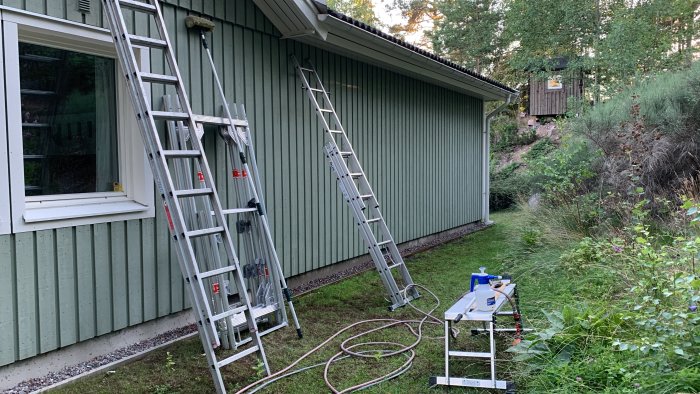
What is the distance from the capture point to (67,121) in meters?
3.93

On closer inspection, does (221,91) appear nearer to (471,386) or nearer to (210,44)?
(210,44)

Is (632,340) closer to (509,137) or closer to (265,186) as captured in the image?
(265,186)

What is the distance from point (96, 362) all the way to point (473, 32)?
971 inches

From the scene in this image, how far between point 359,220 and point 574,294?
224 cm

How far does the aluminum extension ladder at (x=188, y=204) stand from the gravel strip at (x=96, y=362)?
0.61 metres

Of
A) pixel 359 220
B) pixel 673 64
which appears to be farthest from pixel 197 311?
pixel 673 64

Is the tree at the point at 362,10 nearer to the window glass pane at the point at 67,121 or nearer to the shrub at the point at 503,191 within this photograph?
the shrub at the point at 503,191

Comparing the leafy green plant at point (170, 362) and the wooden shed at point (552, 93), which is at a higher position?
the wooden shed at point (552, 93)

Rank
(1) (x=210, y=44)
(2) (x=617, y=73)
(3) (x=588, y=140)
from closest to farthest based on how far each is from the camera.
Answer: (1) (x=210, y=44) → (3) (x=588, y=140) → (2) (x=617, y=73)

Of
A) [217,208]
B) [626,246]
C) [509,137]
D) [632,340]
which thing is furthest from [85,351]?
[509,137]

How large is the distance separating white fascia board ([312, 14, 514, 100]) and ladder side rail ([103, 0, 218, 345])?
7.66 feet

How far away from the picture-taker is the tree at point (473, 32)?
25516mm

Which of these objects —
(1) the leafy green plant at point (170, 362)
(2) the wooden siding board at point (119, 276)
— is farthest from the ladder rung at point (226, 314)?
(2) the wooden siding board at point (119, 276)

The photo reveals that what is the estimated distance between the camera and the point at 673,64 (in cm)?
1574
